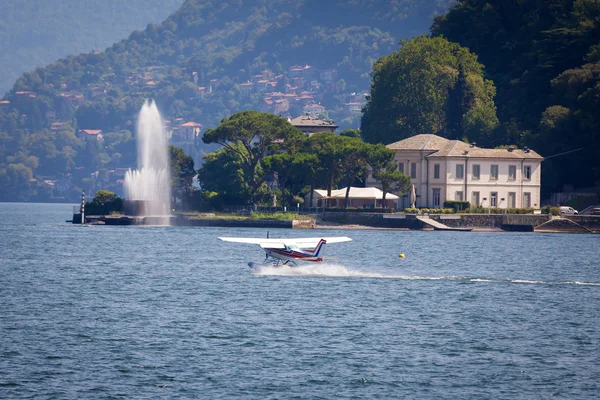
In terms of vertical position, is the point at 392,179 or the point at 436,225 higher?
the point at 392,179

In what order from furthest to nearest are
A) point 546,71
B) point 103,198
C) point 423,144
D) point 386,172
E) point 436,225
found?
point 546,71, point 103,198, point 423,144, point 386,172, point 436,225

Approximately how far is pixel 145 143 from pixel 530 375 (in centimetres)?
9034

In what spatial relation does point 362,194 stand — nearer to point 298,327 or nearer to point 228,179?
point 228,179

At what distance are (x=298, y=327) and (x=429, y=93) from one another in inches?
3579

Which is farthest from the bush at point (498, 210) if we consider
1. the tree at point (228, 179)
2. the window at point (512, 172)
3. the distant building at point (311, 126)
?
the distant building at point (311, 126)

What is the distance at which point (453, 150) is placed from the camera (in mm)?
105000

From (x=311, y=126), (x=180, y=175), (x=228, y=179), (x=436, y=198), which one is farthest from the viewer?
(x=311, y=126)

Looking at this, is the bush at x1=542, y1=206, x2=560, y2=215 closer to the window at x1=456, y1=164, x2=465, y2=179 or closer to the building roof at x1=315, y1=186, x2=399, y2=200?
the window at x1=456, y1=164, x2=465, y2=179

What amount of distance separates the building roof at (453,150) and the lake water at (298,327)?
37.6 metres

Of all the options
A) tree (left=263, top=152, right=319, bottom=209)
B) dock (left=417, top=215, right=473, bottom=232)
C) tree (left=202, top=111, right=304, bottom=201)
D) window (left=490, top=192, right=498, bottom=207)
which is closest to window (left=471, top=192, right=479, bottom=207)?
window (left=490, top=192, right=498, bottom=207)

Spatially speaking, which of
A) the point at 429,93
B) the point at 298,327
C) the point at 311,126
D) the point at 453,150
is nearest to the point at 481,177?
the point at 453,150

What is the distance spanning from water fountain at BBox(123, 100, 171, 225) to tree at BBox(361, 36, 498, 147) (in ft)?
85.5

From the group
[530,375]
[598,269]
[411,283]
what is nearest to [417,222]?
[598,269]

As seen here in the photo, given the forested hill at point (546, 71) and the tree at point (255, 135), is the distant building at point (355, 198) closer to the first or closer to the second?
the tree at point (255, 135)
